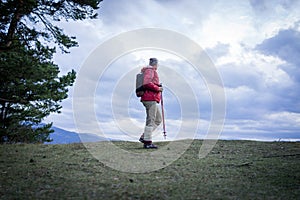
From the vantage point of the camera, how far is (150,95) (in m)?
10.7

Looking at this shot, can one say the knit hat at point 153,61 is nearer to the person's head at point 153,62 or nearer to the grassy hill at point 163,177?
the person's head at point 153,62

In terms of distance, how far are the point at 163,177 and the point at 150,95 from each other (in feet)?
13.4

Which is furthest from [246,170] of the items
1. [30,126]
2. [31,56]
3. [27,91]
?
[30,126]

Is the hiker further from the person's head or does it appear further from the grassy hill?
the grassy hill

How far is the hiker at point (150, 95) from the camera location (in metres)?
10.6

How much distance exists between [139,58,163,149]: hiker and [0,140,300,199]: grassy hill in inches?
62.6

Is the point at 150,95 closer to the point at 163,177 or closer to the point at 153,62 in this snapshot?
the point at 153,62

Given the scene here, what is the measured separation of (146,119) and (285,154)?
483cm

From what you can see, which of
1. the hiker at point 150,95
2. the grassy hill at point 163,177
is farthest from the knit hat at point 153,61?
the grassy hill at point 163,177

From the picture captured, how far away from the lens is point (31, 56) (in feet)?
42.6

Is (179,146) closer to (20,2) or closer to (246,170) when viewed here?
(246,170)

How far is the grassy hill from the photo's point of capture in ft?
19.5

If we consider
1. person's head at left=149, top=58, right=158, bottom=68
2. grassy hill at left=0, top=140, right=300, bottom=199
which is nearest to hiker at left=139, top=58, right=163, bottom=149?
person's head at left=149, top=58, right=158, bottom=68

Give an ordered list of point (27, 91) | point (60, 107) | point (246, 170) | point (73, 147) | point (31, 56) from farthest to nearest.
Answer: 1. point (60, 107)
2. point (27, 91)
3. point (31, 56)
4. point (73, 147)
5. point (246, 170)
